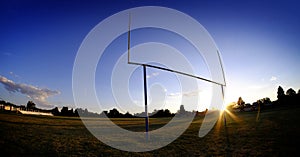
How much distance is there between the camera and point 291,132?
41.1 ft

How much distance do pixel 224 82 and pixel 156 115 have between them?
50832mm

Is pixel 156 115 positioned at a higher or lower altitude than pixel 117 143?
lower

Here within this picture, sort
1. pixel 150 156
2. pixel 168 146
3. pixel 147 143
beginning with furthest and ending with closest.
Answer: pixel 147 143 < pixel 168 146 < pixel 150 156

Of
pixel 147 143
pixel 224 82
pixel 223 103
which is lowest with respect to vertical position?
pixel 147 143

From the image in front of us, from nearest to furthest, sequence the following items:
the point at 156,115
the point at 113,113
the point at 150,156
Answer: the point at 150,156, the point at 113,113, the point at 156,115

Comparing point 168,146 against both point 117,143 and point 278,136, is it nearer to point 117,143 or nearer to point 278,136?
point 117,143

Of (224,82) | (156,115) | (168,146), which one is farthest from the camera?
(156,115)

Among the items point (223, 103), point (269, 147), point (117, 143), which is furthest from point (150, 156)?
point (223, 103)

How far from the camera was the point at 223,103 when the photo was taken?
18359 millimetres

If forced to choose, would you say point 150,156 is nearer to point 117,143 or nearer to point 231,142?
point 117,143

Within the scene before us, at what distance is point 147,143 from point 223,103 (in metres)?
9.75

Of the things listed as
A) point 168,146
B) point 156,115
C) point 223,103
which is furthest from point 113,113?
point 168,146

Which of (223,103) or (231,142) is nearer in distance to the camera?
(231,142)

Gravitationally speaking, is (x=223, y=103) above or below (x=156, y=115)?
above
